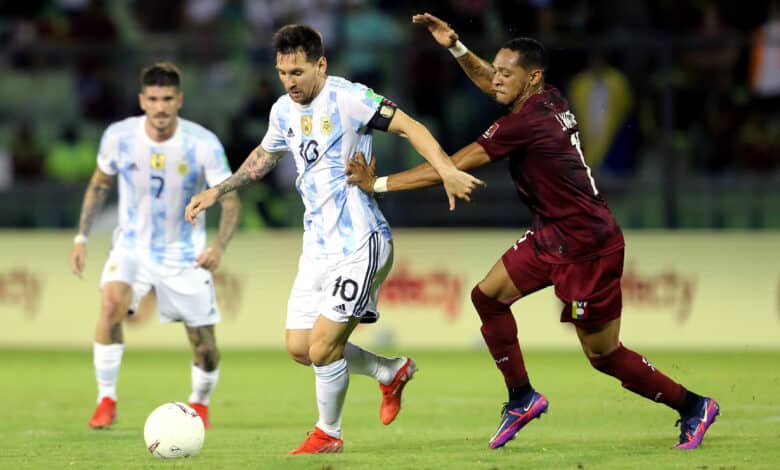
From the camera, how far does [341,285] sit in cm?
810

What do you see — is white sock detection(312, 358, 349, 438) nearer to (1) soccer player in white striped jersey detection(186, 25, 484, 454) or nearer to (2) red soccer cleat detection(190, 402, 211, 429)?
(1) soccer player in white striped jersey detection(186, 25, 484, 454)

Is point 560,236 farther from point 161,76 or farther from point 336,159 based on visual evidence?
point 161,76

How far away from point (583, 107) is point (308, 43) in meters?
8.20

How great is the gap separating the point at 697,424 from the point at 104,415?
406 cm

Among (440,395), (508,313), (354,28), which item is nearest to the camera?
(508,313)

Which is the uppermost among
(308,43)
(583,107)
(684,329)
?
(308,43)

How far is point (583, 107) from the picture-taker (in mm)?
15828

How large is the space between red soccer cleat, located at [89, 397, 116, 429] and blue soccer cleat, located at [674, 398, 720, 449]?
3892mm

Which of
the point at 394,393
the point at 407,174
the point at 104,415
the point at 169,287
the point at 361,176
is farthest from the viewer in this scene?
the point at 169,287

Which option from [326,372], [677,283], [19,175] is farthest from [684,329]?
[326,372]

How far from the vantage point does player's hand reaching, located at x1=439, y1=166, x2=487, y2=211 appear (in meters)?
7.46

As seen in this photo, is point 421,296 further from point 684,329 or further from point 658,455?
point 658,455

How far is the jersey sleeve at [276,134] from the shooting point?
838cm

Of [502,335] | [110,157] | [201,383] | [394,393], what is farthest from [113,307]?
[502,335]
